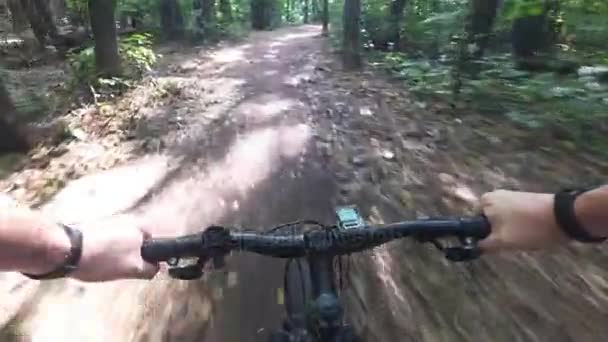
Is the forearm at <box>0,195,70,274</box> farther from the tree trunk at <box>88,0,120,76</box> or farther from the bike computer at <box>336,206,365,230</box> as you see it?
the tree trunk at <box>88,0,120,76</box>

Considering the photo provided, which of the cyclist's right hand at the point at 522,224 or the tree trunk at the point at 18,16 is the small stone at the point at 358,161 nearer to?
the cyclist's right hand at the point at 522,224

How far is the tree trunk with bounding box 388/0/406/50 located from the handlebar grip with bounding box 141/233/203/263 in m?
12.8

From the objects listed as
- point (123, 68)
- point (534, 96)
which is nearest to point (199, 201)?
point (534, 96)

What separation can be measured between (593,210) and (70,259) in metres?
1.51

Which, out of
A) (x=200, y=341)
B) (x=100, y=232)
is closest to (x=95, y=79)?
(x=200, y=341)

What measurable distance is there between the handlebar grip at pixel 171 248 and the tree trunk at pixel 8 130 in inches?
220

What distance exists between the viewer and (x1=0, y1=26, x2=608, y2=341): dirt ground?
3143mm

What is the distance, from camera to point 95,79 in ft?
26.9

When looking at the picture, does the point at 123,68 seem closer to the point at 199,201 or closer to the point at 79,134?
the point at 79,134

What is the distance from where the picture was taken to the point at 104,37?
860 centimetres

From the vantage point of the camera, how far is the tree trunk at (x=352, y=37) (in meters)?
11.3

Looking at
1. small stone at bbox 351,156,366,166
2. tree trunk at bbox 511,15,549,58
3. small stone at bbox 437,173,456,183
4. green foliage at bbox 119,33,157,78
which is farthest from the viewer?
green foliage at bbox 119,33,157,78

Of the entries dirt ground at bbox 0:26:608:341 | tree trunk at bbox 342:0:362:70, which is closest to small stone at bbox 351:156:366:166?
dirt ground at bbox 0:26:608:341

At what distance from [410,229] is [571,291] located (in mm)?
2031
